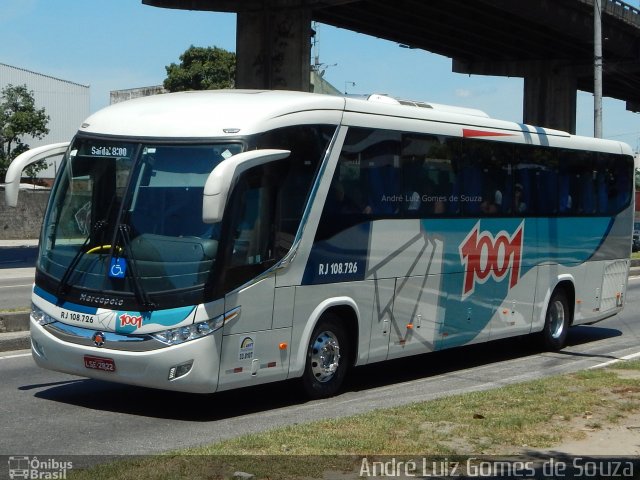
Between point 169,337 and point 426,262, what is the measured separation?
14.1ft

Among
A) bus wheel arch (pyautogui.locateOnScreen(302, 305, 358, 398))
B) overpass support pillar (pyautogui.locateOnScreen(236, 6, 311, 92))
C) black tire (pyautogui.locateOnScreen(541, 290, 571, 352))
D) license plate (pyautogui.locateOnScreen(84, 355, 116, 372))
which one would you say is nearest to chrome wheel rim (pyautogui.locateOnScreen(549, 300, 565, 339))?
black tire (pyautogui.locateOnScreen(541, 290, 571, 352))

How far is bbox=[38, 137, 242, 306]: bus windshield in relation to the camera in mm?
9945

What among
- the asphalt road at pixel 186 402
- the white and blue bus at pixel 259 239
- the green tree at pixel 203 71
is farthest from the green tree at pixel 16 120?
the white and blue bus at pixel 259 239

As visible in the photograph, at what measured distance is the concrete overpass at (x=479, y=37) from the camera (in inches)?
1491

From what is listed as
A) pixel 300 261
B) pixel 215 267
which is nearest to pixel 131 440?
pixel 215 267

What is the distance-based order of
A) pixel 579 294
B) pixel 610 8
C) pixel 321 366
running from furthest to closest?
pixel 610 8 < pixel 579 294 < pixel 321 366

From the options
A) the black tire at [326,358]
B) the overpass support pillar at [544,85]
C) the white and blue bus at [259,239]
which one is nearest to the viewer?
the white and blue bus at [259,239]

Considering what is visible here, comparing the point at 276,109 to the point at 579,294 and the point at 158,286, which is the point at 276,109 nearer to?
the point at 158,286

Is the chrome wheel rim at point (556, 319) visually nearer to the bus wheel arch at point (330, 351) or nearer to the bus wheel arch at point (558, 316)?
the bus wheel arch at point (558, 316)

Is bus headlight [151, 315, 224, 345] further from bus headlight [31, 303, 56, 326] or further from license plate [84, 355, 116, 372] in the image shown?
bus headlight [31, 303, 56, 326]

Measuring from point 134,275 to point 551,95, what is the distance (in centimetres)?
4796

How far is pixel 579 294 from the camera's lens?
55.7ft

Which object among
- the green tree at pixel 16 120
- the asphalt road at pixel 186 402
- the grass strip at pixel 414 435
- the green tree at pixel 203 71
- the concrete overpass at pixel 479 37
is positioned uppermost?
the green tree at pixel 203 71

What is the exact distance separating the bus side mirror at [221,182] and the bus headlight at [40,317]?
87.8 inches
